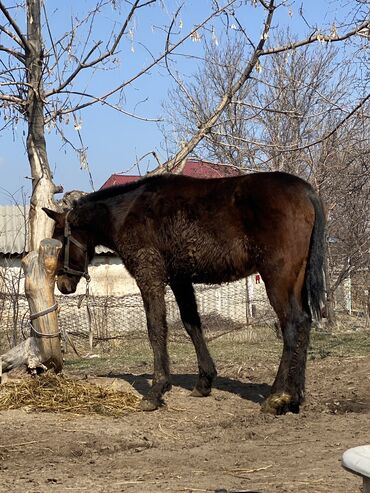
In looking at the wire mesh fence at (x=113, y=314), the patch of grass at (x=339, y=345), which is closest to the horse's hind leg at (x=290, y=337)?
the patch of grass at (x=339, y=345)

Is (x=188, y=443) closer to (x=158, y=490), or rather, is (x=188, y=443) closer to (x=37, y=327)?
(x=158, y=490)

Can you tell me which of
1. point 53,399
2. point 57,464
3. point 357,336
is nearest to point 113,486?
point 57,464

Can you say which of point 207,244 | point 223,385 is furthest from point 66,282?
point 223,385

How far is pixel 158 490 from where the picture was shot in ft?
16.3

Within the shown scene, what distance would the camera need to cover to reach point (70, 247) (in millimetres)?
8805

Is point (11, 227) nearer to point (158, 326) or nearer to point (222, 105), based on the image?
point (222, 105)

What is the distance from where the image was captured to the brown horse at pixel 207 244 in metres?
7.74

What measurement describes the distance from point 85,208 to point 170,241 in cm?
118

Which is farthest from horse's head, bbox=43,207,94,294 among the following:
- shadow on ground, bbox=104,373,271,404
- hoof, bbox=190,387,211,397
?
hoof, bbox=190,387,211,397

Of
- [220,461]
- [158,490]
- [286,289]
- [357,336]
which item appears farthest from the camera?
[357,336]

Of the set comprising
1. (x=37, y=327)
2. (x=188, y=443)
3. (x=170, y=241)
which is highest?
(x=170, y=241)

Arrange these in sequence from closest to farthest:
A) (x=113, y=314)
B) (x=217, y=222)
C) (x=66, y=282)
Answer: (x=217, y=222), (x=66, y=282), (x=113, y=314)

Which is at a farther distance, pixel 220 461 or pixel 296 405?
pixel 296 405

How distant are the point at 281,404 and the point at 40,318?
2907 millimetres
